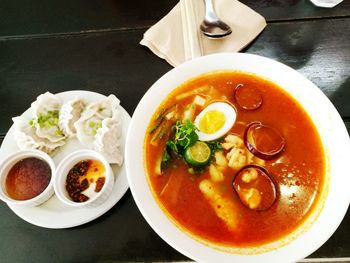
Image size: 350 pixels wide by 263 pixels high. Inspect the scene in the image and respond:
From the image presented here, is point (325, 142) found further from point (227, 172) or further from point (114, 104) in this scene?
point (114, 104)

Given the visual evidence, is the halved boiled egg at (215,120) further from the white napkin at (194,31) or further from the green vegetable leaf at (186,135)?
the white napkin at (194,31)

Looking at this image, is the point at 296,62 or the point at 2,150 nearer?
the point at 2,150

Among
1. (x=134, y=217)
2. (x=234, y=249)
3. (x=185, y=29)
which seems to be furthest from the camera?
(x=185, y=29)

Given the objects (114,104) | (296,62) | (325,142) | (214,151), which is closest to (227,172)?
(214,151)

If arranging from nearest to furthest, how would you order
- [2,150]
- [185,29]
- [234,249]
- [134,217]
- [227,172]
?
[234,249] < [227,172] < [134,217] < [2,150] < [185,29]

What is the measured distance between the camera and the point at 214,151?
1.51 meters

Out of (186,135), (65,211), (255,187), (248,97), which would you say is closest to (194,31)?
(248,97)

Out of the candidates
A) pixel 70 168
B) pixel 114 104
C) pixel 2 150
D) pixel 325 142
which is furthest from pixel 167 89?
pixel 2 150

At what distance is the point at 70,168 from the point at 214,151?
2.38ft

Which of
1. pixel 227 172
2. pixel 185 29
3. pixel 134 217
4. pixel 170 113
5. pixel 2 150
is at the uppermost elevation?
pixel 185 29

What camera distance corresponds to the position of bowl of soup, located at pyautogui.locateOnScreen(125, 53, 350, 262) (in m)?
1.34

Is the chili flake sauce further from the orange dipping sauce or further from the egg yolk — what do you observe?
the egg yolk

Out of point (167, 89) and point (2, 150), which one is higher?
point (167, 89)

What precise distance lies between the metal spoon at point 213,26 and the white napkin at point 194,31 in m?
0.03
